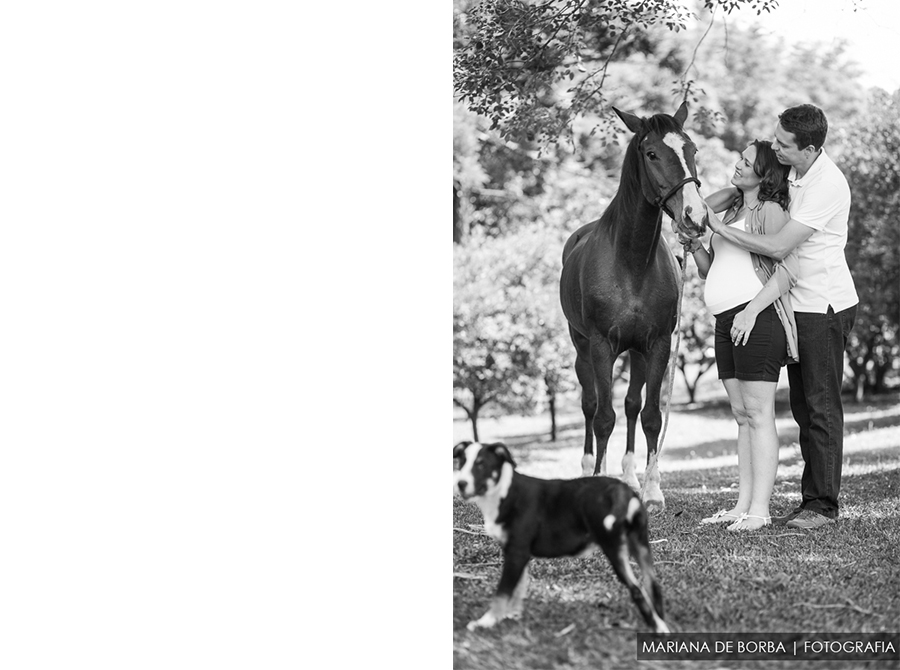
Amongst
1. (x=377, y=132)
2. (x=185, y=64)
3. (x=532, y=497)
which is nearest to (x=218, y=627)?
(x=532, y=497)

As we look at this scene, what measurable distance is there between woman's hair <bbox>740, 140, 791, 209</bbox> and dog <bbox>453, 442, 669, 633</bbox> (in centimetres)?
211

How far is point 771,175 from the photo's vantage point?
439cm

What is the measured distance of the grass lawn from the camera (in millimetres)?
2980

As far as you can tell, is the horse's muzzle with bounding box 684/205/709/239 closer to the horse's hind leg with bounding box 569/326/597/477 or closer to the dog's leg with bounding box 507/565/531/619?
the horse's hind leg with bounding box 569/326/597/477

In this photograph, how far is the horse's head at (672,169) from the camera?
12.9 feet

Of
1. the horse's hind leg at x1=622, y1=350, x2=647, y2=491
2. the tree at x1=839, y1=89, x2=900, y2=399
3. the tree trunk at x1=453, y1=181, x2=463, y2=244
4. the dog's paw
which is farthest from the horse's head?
the tree trunk at x1=453, y1=181, x2=463, y2=244

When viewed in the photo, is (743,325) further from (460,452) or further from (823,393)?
(460,452)

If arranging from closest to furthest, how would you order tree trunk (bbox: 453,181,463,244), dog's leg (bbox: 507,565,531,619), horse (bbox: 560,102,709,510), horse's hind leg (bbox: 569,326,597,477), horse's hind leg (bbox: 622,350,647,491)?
dog's leg (bbox: 507,565,531,619) → horse (bbox: 560,102,709,510) → horse's hind leg (bbox: 622,350,647,491) → horse's hind leg (bbox: 569,326,597,477) → tree trunk (bbox: 453,181,463,244)

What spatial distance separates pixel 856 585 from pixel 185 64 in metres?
3.68

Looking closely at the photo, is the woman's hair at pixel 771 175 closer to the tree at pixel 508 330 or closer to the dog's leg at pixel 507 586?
the dog's leg at pixel 507 586

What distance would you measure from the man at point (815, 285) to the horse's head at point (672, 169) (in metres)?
0.22

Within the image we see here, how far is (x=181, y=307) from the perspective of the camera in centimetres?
434

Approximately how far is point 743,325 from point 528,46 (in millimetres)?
2083

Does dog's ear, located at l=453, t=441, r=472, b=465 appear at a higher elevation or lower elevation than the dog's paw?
higher
